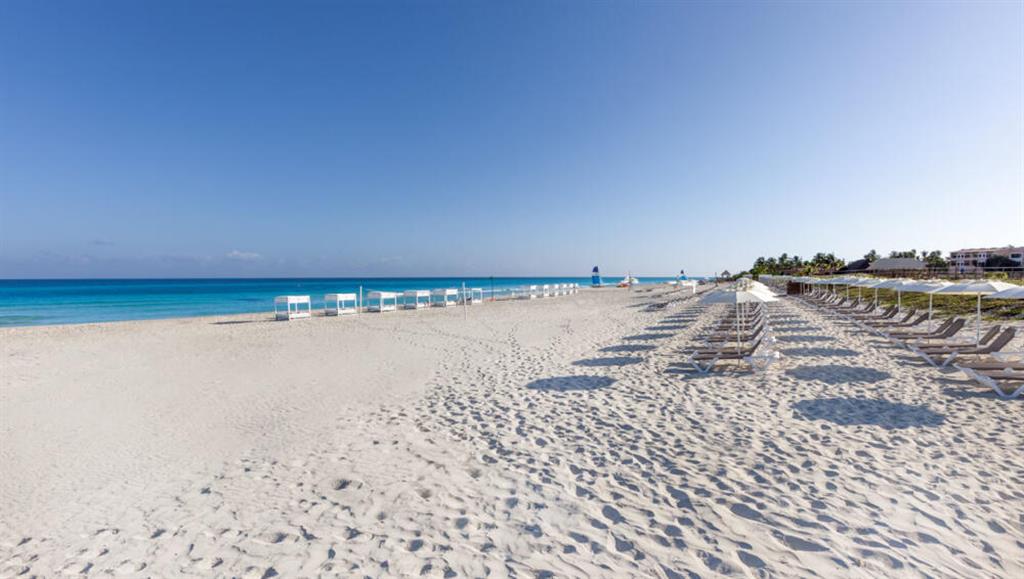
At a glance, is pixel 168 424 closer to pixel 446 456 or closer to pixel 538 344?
pixel 446 456

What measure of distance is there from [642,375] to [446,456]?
3900 mm

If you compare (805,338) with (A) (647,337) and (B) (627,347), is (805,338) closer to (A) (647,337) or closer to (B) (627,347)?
(A) (647,337)

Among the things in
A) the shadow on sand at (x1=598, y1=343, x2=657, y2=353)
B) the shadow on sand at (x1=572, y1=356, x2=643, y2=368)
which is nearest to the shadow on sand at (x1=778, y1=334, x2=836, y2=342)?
the shadow on sand at (x1=598, y1=343, x2=657, y2=353)

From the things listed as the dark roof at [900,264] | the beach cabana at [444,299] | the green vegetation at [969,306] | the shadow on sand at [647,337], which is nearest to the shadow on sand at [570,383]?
the shadow on sand at [647,337]

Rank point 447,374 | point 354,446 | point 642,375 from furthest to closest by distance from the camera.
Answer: point 447,374
point 642,375
point 354,446

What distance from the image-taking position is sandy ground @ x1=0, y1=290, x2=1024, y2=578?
2.65 meters

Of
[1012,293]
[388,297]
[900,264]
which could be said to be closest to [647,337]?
[1012,293]

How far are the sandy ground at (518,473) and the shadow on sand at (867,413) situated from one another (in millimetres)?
32

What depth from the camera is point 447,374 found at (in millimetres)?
7441

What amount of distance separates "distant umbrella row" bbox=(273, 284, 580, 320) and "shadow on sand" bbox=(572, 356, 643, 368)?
10.2 metres

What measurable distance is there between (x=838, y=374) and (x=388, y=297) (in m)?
19.6

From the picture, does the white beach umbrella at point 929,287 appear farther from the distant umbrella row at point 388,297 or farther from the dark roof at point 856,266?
the dark roof at point 856,266

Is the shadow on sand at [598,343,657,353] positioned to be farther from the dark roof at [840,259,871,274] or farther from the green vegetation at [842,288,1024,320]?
the dark roof at [840,259,871,274]

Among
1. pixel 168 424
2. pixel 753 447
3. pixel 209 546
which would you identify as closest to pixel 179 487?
pixel 209 546
